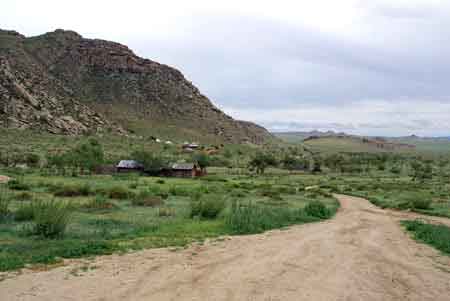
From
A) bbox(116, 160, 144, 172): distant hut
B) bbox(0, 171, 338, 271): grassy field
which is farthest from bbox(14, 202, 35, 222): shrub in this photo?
bbox(116, 160, 144, 172): distant hut

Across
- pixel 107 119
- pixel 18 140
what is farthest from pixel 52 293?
pixel 107 119

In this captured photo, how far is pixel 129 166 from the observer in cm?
6819

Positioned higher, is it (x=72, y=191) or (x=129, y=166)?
(x=129, y=166)

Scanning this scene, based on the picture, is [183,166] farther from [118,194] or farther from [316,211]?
[316,211]

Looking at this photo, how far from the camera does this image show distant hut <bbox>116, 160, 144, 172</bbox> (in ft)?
222

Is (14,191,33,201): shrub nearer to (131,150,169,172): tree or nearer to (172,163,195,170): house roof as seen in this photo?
(131,150,169,172): tree

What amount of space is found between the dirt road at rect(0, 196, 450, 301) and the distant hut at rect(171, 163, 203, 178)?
50877 mm

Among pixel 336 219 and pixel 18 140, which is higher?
pixel 18 140

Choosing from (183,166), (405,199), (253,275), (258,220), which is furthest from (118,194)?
(183,166)

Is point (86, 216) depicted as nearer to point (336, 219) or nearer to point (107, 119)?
point (336, 219)

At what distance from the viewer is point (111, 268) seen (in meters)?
12.1

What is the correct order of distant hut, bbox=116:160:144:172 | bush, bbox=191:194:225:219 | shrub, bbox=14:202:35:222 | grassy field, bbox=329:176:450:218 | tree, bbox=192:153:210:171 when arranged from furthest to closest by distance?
tree, bbox=192:153:210:171, distant hut, bbox=116:160:144:172, grassy field, bbox=329:176:450:218, bush, bbox=191:194:225:219, shrub, bbox=14:202:35:222

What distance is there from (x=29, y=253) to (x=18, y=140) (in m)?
73.8

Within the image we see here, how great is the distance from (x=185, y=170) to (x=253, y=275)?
57.4 meters
